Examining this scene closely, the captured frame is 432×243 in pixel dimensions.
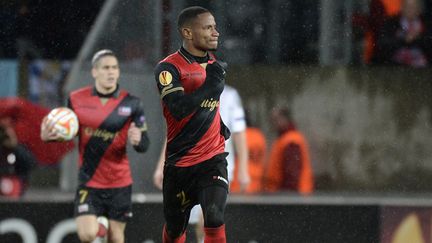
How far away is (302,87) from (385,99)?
2.79ft

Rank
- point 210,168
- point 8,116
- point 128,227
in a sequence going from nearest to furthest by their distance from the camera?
point 210,168
point 128,227
point 8,116

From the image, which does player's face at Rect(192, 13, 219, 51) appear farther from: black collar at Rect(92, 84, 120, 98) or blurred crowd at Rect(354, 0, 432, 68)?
blurred crowd at Rect(354, 0, 432, 68)

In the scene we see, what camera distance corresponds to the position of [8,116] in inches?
496

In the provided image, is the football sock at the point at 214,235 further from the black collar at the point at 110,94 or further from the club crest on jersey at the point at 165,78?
the black collar at the point at 110,94

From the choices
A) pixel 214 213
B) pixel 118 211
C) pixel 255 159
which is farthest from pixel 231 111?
pixel 214 213

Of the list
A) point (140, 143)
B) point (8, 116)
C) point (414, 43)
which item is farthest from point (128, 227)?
point (414, 43)

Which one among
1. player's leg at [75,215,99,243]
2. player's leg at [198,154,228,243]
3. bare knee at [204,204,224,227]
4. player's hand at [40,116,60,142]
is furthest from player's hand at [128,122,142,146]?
bare knee at [204,204,224,227]

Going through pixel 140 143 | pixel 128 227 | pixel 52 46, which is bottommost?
pixel 128 227

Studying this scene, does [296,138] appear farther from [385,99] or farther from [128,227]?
[128,227]

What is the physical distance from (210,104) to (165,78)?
362 millimetres

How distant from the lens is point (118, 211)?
10.5 meters

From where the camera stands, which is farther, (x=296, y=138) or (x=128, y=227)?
(x=296, y=138)

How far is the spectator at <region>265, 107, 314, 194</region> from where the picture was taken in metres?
12.6

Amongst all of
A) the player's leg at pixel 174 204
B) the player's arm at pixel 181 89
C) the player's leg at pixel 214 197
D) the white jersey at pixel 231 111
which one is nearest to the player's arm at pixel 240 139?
the white jersey at pixel 231 111
